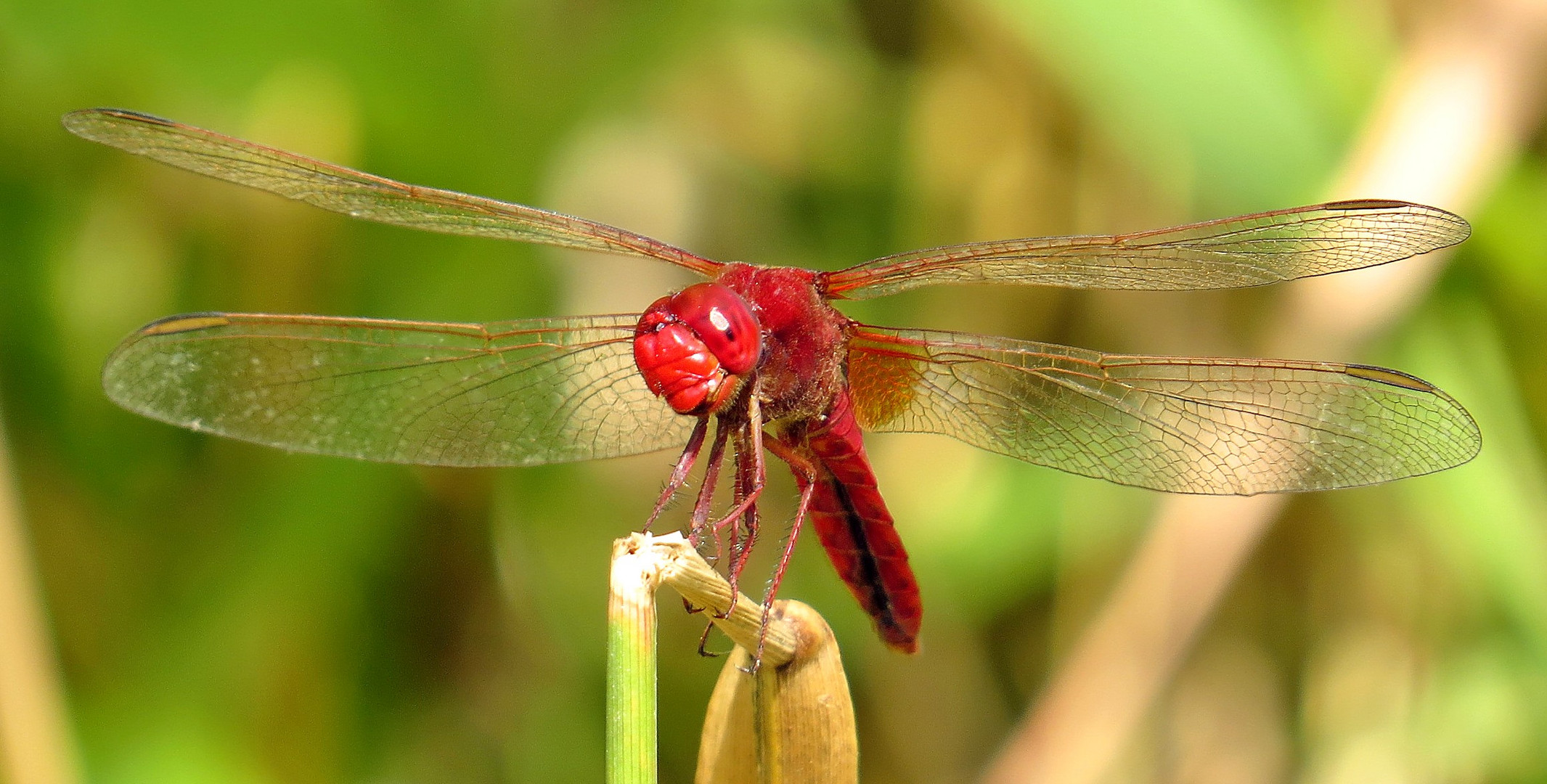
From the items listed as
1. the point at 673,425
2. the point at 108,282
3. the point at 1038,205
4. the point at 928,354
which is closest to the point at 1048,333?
the point at 1038,205

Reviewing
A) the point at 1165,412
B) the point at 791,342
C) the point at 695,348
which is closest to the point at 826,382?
the point at 791,342

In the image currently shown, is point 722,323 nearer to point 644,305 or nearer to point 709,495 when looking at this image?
point 709,495

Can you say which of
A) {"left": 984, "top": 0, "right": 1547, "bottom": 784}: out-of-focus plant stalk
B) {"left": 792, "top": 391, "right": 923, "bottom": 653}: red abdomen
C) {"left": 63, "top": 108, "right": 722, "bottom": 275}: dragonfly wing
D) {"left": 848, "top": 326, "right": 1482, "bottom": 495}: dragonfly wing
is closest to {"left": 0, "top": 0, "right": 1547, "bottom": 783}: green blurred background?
{"left": 984, "top": 0, "right": 1547, "bottom": 784}: out-of-focus plant stalk

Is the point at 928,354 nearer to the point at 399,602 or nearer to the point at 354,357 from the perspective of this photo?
the point at 354,357

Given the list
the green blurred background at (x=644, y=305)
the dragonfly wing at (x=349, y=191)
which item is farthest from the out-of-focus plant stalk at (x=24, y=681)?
the dragonfly wing at (x=349, y=191)

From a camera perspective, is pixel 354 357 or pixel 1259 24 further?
pixel 1259 24

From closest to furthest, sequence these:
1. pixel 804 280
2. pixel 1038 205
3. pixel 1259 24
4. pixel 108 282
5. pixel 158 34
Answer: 1. pixel 804 280
2. pixel 158 34
3. pixel 1259 24
4. pixel 108 282
5. pixel 1038 205

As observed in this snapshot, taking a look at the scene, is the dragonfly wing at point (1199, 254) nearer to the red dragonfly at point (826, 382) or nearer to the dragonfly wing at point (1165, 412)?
the red dragonfly at point (826, 382)
